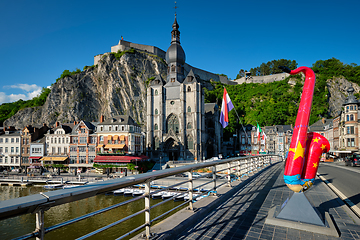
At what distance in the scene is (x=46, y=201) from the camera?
172 centimetres

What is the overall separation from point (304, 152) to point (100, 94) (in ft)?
244

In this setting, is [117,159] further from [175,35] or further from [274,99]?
[274,99]

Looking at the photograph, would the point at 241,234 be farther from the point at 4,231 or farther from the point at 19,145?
the point at 19,145

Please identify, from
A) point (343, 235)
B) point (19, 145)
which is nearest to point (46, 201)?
point (343, 235)

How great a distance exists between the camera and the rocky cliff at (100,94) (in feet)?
221

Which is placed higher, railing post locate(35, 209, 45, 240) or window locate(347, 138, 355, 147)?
railing post locate(35, 209, 45, 240)

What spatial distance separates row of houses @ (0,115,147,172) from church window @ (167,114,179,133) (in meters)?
7.69

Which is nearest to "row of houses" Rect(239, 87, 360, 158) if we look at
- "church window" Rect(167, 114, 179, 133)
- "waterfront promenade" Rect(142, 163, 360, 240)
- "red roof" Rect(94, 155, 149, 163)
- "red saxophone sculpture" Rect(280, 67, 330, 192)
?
"church window" Rect(167, 114, 179, 133)

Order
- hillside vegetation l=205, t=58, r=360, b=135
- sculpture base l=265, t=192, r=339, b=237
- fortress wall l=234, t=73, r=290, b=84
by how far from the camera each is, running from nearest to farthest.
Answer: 1. sculpture base l=265, t=192, r=339, b=237
2. hillside vegetation l=205, t=58, r=360, b=135
3. fortress wall l=234, t=73, r=290, b=84

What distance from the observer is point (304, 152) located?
4.64 metres

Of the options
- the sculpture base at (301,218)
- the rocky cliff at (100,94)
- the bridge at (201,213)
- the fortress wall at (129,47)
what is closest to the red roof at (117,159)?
the rocky cliff at (100,94)

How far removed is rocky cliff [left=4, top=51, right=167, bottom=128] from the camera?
67.3m

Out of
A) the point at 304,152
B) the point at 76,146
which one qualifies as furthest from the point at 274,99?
the point at 304,152

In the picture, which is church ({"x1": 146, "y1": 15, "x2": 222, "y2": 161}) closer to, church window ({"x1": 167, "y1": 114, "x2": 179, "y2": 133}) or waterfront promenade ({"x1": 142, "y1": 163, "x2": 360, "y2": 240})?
church window ({"x1": 167, "y1": 114, "x2": 179, "y2": 133})
